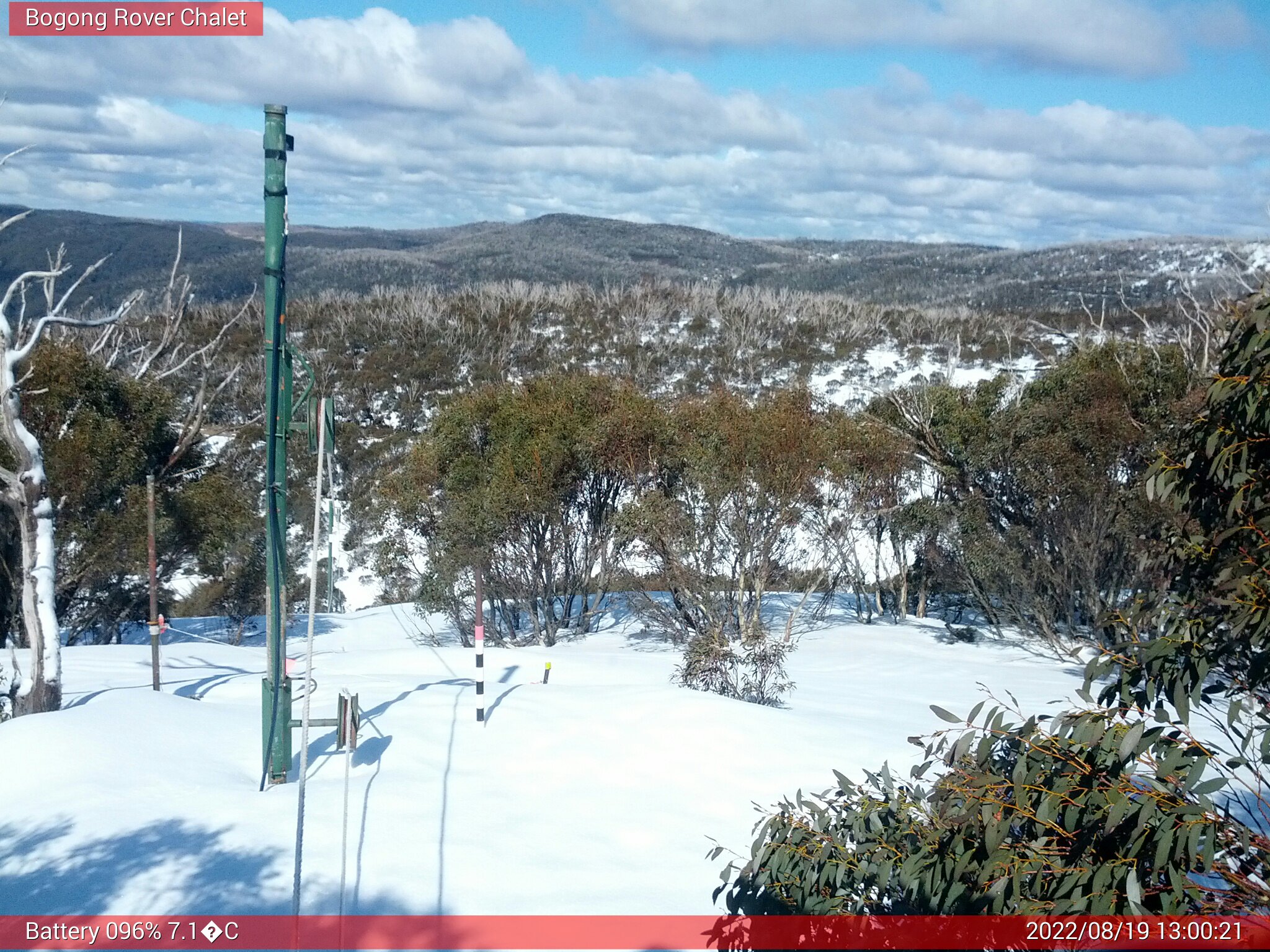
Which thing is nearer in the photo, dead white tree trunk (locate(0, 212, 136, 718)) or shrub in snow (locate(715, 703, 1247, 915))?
shrub in snow (locate(715, 703, 1247, 915))

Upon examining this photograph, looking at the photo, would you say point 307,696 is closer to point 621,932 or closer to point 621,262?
point 621,932

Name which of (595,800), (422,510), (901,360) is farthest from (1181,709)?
(901,360)

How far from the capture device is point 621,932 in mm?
4590

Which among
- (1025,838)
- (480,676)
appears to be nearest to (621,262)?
(480,676)

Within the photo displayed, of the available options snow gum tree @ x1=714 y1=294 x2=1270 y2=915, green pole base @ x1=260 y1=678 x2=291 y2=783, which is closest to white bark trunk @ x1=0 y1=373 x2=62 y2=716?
green pole base @ x1=260 y1=678 x2=291 y2=783

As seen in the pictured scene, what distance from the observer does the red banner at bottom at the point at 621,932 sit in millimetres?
2613

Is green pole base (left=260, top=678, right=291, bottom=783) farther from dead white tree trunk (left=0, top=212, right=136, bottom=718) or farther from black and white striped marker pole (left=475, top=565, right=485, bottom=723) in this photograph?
dead white tree trunk (left=0, top=212, right=136, bottom=718)

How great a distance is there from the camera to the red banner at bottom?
2.61m

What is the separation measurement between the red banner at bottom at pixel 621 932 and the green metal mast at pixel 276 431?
207 cm

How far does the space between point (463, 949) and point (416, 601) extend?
538 inches

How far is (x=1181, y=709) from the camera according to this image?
275cm

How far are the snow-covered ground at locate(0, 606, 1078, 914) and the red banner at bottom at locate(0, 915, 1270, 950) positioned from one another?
5.7 inches

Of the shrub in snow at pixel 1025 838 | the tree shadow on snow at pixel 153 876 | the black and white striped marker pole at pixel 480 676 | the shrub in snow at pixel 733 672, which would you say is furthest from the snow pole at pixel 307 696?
the shrub in snow at pixel 733 672

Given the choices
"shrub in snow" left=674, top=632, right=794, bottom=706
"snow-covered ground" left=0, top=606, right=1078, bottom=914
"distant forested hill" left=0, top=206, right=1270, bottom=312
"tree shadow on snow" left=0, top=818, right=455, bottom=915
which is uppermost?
"distant forested hill" left=0, top=206, right=1270, bottom=312
